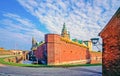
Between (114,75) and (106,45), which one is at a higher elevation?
(106,45)

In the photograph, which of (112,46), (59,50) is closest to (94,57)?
(59,50)

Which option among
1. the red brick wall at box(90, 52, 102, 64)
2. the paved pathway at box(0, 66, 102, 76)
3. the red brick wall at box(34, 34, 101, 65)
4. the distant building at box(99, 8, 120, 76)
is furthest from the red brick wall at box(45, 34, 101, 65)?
the distant building at box(99, 8, 120, 76)

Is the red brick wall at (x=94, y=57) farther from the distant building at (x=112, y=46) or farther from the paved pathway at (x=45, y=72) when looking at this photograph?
the distant building at (x=112, y=46)

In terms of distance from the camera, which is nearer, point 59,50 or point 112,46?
point 112,46

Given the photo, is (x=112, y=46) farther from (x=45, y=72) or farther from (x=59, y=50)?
(x=59, y=50)

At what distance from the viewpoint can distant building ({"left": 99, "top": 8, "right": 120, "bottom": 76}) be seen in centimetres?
1119

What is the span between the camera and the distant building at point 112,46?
440 inches

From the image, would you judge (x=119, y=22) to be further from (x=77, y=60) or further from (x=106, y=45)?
(x=77, y=60)

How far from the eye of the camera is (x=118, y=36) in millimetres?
11164

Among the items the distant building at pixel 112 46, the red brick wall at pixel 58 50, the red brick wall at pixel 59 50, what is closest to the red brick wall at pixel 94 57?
the red brick wall at pixel 58 50

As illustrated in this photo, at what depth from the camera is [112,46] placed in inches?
457

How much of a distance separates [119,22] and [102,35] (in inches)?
62.9

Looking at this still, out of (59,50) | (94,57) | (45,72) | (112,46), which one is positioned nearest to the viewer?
(112,46)

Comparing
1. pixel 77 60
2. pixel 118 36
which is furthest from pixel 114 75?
pixel 77 60
